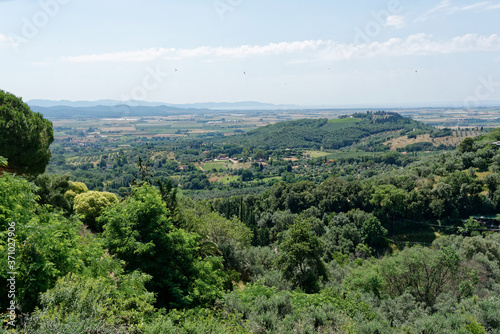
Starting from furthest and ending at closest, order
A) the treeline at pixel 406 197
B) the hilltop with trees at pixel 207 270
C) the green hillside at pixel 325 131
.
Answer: the green hillside at pixel 325 131 < the treeline at pixel 406 197 < the hilltop with trees at pixel 207 270

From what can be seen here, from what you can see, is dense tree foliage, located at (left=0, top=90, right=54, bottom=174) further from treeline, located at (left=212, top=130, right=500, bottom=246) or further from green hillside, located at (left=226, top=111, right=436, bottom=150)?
green hillside, located at (left=226, top=111, right=436, bottom=150)

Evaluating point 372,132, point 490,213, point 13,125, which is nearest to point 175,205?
point 13,125

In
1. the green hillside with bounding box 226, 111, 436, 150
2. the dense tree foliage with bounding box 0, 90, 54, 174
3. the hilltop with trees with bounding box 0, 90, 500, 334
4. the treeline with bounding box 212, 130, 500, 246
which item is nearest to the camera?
the hilltop with trees with bounding box 0, 90, 500, 334

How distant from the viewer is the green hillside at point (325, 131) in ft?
509

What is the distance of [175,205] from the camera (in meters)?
13.8

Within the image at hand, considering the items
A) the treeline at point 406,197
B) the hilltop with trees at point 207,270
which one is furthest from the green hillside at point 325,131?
the hilltop with trees at point 207,270

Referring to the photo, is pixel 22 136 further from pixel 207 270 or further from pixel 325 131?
pixel 325 131

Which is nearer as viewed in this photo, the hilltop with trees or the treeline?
the hilltop with trees

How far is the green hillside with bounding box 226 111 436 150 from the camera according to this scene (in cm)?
15529

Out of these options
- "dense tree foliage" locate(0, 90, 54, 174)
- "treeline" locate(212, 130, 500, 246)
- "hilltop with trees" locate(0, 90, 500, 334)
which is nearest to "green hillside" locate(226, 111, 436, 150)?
"treeline" locate(212, 130, 500, 246)

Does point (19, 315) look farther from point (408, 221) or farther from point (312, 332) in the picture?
point (408, 221)

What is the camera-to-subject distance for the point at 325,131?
559 feet

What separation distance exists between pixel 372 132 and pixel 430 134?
3546 cm

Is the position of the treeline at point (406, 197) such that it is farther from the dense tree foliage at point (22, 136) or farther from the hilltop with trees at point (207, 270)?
the dense tree foliage at point (22, 136)
